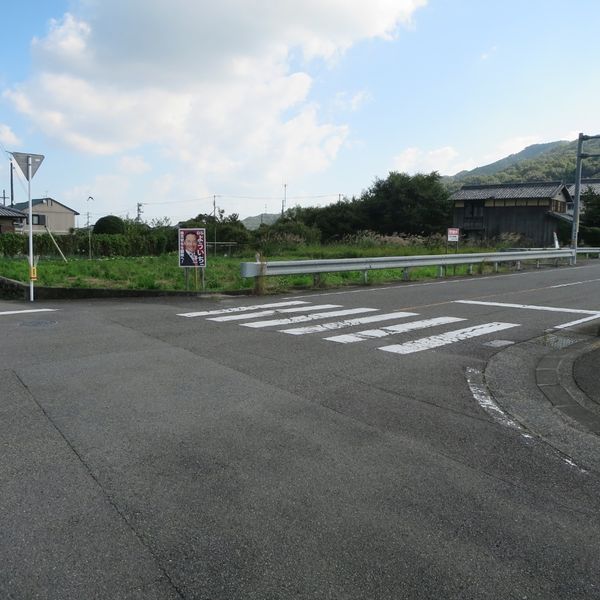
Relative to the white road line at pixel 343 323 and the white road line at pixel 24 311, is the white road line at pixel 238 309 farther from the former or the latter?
the white road line at pixel 24 311

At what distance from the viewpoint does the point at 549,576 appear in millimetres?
2436

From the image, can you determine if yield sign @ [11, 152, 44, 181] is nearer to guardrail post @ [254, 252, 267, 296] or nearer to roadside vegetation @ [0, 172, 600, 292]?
roadside vegetation @ [0, 172, 600, 292]

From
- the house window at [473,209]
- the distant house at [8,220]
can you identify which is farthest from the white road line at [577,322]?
the house window at [473,209]

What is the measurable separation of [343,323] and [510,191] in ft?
149

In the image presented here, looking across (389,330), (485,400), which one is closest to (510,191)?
(389,330)

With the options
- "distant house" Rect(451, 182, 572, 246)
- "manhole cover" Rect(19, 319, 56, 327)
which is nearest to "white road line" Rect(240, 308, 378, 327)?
"manhole cover" Rect(19, 319, 56, 327)

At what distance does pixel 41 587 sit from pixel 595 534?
9.46ft

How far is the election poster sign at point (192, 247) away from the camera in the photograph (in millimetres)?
13188

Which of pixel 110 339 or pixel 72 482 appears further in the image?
pixel 110 339

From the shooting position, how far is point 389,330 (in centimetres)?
851

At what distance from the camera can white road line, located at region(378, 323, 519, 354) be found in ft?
23.6

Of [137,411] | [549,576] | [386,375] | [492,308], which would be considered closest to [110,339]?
[137,411]

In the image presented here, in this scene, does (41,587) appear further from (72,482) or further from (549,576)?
(549,576)

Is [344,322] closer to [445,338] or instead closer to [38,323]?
[445,338]
